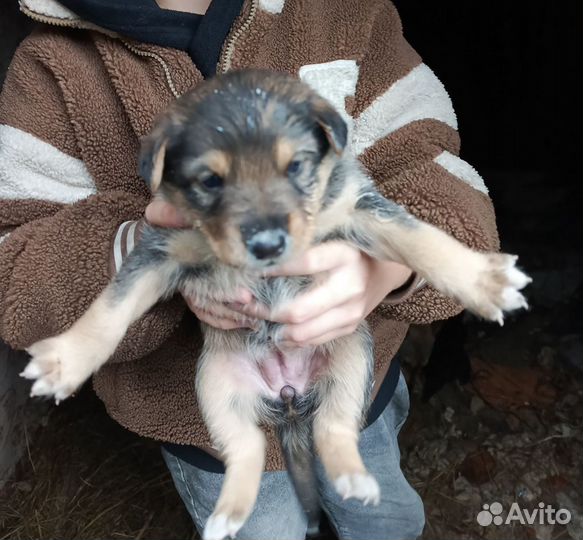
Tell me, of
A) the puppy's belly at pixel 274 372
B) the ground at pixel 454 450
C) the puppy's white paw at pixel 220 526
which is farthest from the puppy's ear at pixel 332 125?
the ground at pixel 454 450

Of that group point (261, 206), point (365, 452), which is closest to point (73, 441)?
point (365, 452)

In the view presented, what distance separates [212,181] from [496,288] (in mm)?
716

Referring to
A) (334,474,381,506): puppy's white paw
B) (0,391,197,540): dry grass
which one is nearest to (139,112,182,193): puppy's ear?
(334,474,381,506): puppy's white paw

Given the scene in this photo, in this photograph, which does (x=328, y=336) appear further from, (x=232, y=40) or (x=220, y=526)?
(x=232, y=40)

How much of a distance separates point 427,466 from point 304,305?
79.1 inches

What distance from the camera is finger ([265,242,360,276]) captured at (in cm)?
167

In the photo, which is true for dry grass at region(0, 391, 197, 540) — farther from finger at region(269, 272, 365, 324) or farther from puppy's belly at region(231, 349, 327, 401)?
finger at region(269, 272, 365, 324)

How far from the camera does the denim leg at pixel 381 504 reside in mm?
2355

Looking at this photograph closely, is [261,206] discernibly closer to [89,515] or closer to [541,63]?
[89,515]

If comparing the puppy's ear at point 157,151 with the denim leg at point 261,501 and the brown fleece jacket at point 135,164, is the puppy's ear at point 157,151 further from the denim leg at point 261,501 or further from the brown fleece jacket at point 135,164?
the denim leg at point 261,501

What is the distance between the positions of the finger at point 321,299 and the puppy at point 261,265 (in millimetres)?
89

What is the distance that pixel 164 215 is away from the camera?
171cm

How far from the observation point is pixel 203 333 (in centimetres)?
203

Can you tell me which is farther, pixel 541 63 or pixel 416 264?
pixel 541 63
